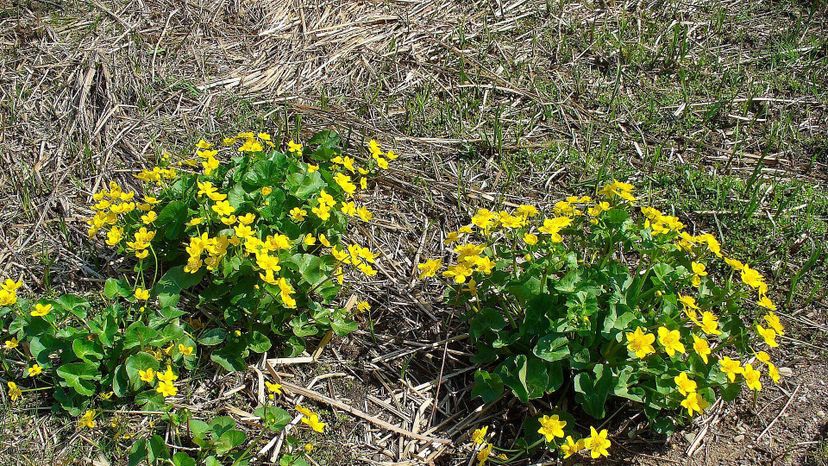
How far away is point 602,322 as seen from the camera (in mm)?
2846

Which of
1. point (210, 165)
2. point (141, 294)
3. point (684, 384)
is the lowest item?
point (684, 384)

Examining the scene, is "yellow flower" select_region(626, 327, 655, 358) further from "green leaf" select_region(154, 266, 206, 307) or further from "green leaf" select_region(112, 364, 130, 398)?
"green leaf" select_region(112, 364, 130, 398)

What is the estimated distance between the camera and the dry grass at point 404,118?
3133 millimetres

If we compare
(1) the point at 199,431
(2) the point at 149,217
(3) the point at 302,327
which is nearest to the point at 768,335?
(3) the point at 302,327

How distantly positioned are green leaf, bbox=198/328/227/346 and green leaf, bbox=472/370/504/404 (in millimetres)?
977

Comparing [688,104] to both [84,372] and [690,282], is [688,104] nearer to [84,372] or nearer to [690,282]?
[690,282]

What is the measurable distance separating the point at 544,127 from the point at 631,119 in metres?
0.47

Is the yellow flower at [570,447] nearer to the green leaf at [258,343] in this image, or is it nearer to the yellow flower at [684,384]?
the yellow flower at [684,384]

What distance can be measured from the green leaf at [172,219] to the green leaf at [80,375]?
0.60m

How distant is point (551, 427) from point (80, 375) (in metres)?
1.69

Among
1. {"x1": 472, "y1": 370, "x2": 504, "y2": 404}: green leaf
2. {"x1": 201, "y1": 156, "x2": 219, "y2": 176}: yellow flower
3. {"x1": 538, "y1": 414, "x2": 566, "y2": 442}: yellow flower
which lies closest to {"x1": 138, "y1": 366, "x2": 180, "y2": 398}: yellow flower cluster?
{"x1": 201, "y1": 156, "x2": 219, "y2": 176}: yellow flower

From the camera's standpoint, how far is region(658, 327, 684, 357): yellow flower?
267cm

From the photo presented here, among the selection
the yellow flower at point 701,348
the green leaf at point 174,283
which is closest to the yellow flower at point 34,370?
the green leaf at point 174,283

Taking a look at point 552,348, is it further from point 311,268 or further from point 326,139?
point 326,139
